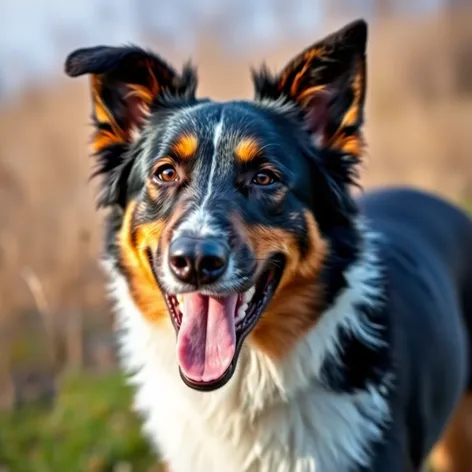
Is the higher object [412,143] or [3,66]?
[3,66]

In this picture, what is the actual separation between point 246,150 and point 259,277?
551mm

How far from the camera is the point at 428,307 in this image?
4367 millimetres

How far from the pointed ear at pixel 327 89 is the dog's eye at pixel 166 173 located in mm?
675

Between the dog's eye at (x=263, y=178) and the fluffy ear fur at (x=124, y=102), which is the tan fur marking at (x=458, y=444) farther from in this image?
the fluffy ear fur at (x=124, y=102)

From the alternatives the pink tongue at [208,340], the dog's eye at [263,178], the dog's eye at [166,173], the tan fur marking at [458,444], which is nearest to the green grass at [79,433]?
the tan fur marking at [458,444]

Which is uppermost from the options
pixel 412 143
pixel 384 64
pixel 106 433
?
pixel 384 64

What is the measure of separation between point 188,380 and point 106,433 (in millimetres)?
2964

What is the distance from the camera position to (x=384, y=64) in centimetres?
1365

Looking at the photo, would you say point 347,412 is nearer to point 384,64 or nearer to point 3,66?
point 3,66

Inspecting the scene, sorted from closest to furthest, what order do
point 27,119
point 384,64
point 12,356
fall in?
point 12,356 → point 27,119 → point 384,64

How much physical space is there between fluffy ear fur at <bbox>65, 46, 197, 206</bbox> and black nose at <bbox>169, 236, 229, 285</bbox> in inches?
36.2

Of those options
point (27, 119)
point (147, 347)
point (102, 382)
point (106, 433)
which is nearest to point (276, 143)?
point (147, 347)

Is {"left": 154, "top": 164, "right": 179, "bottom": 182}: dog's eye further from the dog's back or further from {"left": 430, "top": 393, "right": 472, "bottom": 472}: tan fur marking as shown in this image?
{"left": 430, "top": 393, "right": 472, "bottom": 472}: tan fur marking

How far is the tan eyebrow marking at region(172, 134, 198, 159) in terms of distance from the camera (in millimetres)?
3588
